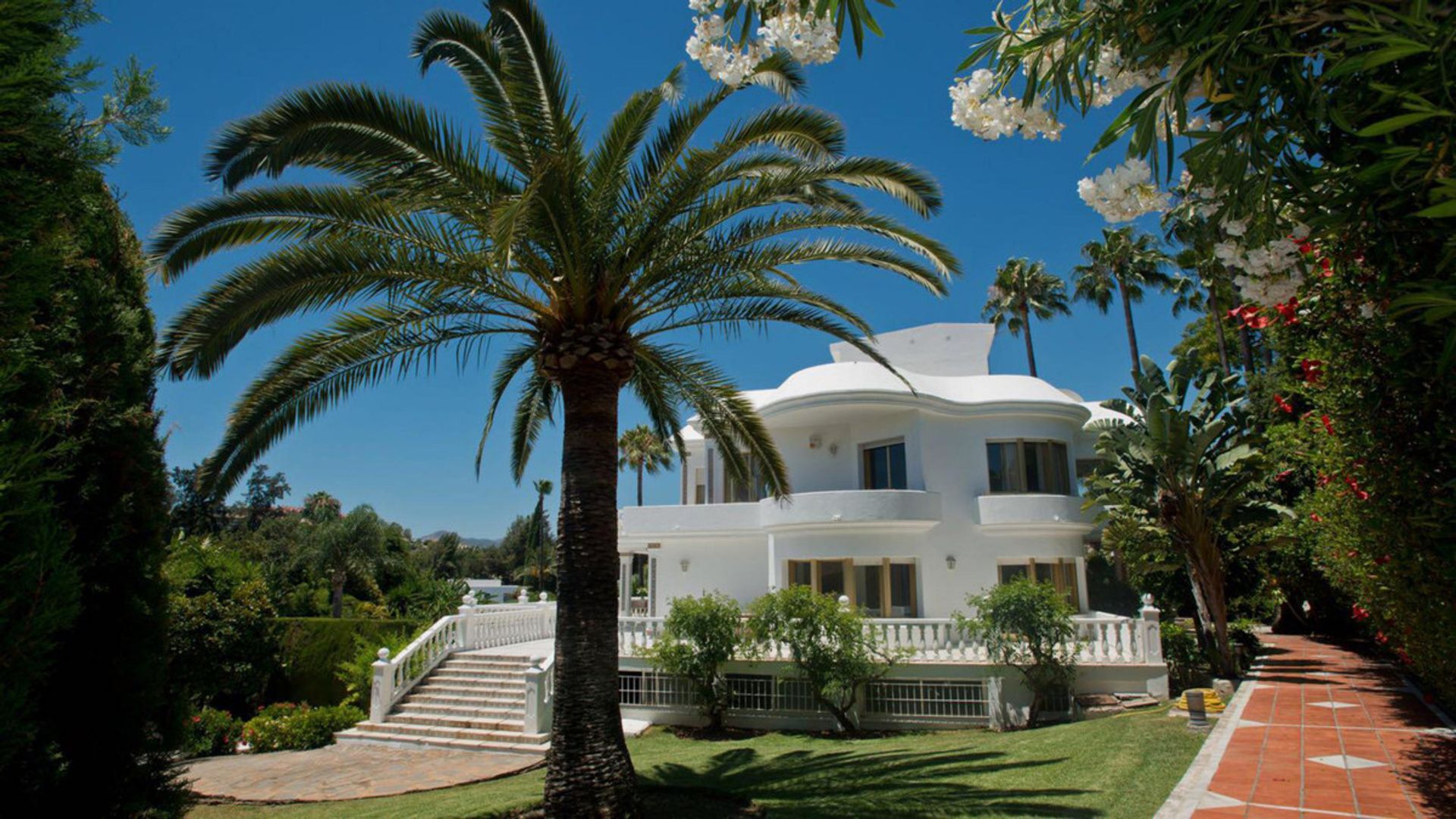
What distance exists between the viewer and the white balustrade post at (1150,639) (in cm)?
1507

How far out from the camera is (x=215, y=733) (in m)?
16.7

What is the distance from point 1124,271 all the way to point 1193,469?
79.0ft

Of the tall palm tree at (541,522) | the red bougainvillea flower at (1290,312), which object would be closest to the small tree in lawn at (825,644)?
the red bougainvillea flower at (1290,312)

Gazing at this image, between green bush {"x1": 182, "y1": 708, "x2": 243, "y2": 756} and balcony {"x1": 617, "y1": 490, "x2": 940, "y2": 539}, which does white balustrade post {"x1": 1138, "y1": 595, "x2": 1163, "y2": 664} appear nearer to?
balcony {"x1": 617, "y1": 490, "x2": 940, "y2": 539}

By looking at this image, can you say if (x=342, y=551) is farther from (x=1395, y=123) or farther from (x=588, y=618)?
(x=1395, y=123)

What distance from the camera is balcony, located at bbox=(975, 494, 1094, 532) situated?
2027 cm

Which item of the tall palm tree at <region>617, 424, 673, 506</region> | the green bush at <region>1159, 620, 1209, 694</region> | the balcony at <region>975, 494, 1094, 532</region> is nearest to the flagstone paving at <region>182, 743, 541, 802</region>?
the balcony at <region>975, 494, 1094, 532</region>

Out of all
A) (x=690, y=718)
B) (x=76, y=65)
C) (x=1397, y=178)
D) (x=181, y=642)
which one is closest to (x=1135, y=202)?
(x=1397, y=178)

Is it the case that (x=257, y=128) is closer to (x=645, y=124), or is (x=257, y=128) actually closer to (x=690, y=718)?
(x=645, y=124)

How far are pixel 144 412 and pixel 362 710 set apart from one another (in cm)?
1559

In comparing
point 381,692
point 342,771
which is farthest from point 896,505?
point 342,771

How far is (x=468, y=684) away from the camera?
1842 cm

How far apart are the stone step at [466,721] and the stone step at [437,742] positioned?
0.40m

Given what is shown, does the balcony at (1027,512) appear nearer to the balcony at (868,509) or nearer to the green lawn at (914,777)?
the balcony at (868,509)
